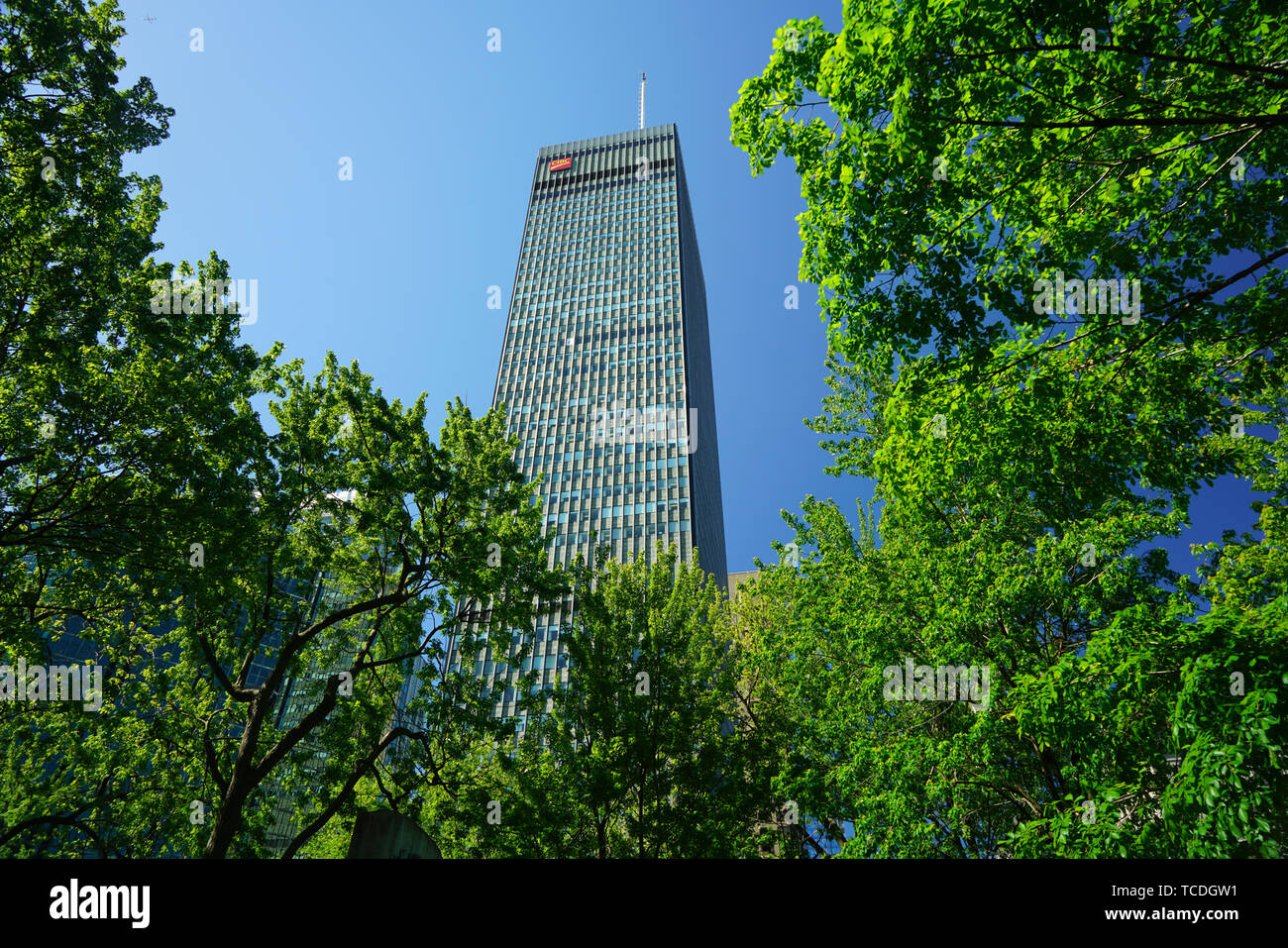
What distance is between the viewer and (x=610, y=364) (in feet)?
303

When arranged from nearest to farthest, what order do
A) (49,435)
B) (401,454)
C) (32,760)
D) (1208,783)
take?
(1208,783), (49,435), (401,454), (32,760)

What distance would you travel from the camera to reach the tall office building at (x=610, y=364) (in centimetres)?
7981

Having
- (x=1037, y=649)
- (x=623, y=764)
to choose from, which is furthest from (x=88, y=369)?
(x=1037, y=649)

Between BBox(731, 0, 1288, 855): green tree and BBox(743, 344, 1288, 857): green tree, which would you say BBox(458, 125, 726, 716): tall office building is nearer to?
BBox(743, 344, 1288, 857): green tree

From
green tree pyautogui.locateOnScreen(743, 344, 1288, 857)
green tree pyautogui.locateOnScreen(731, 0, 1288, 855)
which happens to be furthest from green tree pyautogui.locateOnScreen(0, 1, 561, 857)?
green tree pyautogui.locateOnScreen(731, 0, 1288, 855)

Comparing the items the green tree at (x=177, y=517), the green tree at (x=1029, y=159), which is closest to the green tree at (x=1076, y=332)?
the green tree at (x=1029, y=159)

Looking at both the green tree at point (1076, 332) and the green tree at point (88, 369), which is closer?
the green tree at point (1076, 332)

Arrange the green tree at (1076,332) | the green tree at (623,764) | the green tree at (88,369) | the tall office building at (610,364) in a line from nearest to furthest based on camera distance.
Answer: the green tree at (1076,332) < the green tree at (88,369) < the green tree at (623,764) < the tall office building at (610,364)

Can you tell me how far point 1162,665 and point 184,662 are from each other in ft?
54.7

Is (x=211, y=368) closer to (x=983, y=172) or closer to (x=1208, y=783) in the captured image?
(x=983, y=172)

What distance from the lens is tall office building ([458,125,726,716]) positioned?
79812 mm

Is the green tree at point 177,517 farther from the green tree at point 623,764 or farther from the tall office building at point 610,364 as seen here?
the tall office building at point 610,364

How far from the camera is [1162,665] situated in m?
6.28
